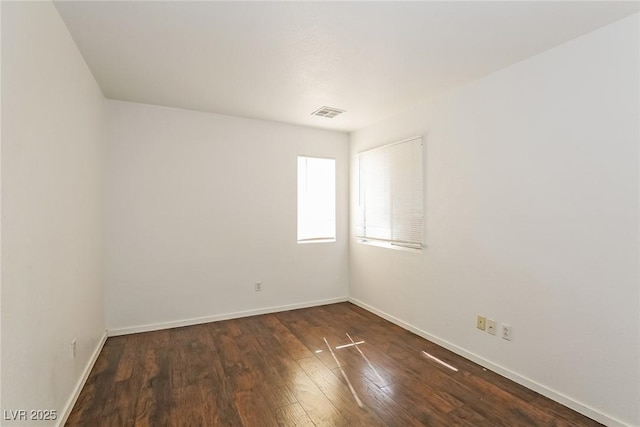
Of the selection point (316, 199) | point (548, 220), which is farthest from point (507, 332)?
point (316, 199)

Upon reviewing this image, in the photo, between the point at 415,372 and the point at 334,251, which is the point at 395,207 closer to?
the point at 334,251

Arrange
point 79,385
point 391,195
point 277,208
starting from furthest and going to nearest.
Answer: point 277,208 → point 391,195 → point 79,385

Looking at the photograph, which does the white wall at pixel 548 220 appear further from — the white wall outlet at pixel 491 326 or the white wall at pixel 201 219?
the white wall at pixel 201 219

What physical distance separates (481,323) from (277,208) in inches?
Answer: 105

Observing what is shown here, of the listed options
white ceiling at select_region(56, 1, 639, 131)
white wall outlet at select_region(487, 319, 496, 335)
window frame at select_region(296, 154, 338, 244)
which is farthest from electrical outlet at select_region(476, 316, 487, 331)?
window frame at select_region(296, 154, 338, 244)

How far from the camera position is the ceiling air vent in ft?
11.9

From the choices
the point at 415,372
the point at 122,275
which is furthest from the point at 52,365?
the point at 415,372

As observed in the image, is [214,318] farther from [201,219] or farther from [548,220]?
[548,220]

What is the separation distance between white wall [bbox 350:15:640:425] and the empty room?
1 cm

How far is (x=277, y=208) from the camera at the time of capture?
4.22 m

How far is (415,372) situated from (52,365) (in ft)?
8.19

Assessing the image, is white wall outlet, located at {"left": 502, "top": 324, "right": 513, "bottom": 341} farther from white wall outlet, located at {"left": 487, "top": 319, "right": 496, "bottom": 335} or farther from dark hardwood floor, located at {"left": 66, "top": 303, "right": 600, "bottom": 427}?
dark hardwood floor, located at {"left": 66, "top": 303, "right": 600, "bottom": 427}

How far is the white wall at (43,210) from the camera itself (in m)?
1.33

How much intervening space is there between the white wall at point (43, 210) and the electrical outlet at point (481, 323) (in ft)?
10.1
